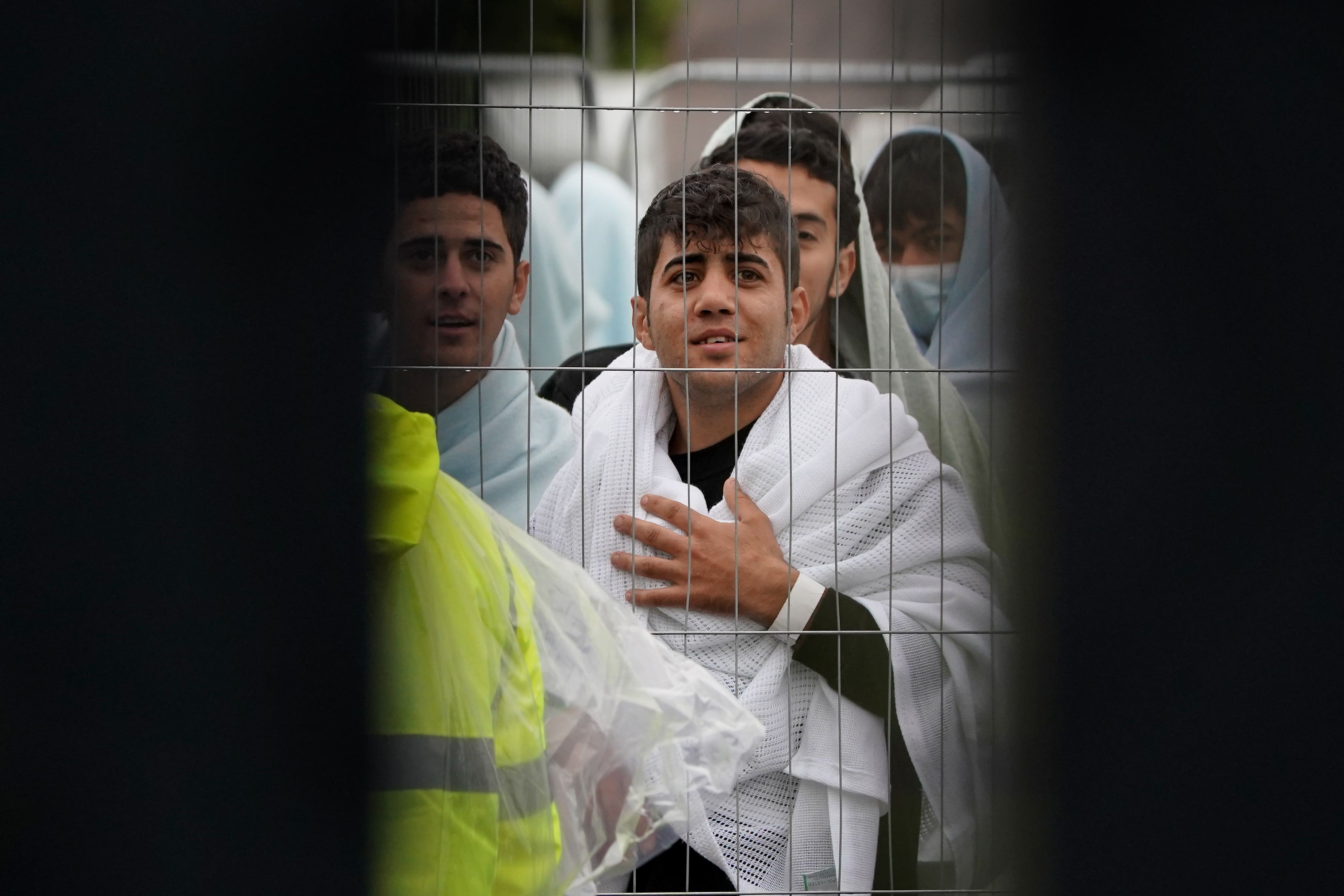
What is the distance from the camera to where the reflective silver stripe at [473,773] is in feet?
2.28

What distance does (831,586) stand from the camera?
1072mm

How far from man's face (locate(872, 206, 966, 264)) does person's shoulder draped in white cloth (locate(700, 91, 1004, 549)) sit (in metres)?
0.09

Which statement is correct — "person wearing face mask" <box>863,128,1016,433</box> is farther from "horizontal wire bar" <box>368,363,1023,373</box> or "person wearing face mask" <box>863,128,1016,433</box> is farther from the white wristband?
the white wristband

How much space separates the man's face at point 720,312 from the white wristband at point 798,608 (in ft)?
0.60

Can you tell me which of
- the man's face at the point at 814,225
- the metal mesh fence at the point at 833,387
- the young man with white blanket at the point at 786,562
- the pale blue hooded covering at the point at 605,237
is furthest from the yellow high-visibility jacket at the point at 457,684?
the pale blue hooded covering at the point at 605,237

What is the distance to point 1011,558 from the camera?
389mm

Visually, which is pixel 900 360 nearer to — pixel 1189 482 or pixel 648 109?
pixel 648 109

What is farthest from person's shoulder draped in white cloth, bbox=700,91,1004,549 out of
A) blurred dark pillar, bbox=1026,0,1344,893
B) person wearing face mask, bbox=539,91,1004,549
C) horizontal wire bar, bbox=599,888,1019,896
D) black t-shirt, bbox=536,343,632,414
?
blurred dark pillar, bbox=1026,0,1344,893

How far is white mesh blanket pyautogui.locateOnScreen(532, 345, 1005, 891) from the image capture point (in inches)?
41.6

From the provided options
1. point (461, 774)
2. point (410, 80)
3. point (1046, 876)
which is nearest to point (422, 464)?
point (461, 774)

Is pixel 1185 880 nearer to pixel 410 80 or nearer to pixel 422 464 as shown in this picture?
pixel 422 464

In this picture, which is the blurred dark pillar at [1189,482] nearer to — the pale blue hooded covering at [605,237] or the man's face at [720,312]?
the man's face at [720,312]

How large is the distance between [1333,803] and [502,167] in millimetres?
869

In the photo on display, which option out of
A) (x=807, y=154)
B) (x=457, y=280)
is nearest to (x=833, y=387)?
(x=807, y=154)
